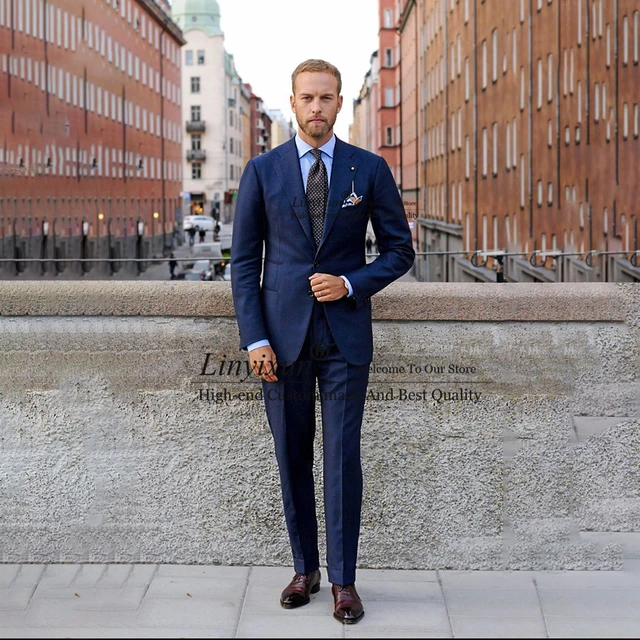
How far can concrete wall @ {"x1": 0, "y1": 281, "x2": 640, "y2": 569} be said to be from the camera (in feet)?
15.9

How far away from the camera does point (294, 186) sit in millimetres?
4203

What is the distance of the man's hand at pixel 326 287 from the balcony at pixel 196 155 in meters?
1.80

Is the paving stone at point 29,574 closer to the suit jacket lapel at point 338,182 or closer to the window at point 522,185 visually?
the suit jacket lapel at point 338,182

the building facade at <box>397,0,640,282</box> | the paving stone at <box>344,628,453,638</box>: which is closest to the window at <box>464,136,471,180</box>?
the building facade at <box>397,0,640,282</box>

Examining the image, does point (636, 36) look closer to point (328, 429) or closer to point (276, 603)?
point (328, 429)

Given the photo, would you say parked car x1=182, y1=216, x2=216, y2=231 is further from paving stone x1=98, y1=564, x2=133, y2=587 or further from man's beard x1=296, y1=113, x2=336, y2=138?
paving stone x1=98, y1=564, x2=133, y2=587

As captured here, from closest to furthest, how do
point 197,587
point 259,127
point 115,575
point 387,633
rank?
point 387,633, point 197,587, point 115,575, point 259,127

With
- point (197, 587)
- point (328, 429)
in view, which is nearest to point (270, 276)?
point (328, 429)

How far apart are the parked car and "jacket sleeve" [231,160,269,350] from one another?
1015mm

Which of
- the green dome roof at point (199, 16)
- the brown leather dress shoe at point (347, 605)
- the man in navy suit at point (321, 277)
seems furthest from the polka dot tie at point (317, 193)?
the green dome roof at point (199, 16)

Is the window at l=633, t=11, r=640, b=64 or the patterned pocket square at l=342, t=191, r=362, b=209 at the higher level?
the window at l=633, t=11, r=640, b=64

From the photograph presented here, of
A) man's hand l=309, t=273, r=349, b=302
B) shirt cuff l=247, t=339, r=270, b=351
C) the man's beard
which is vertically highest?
the man's beard

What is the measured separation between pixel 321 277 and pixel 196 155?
1940 mm

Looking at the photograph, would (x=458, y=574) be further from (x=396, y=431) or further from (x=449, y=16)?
(x=449, y=16)
